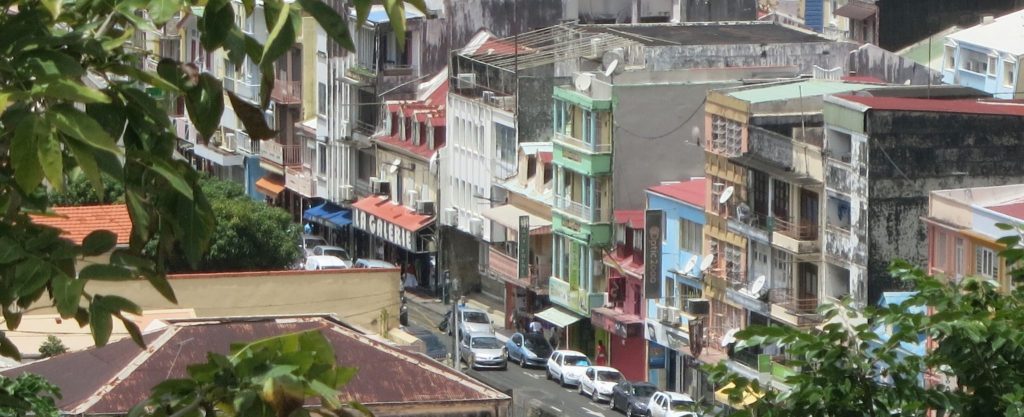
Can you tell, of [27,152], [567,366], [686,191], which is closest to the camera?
[27,152]

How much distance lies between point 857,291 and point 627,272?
1404cm

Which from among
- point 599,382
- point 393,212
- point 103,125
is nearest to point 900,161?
point 599,382

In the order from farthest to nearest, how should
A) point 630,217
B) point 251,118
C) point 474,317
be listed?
point 474,317 < point 630,217 < point 251,118

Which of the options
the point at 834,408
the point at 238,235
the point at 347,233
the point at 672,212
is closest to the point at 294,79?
the point at 347,233

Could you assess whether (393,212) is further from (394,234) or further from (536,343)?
(536,343)

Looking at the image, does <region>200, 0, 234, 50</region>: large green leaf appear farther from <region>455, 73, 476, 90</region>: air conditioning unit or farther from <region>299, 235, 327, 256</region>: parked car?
<region>299, 235, 327, 256</region>: parked car

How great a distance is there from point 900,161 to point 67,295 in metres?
51.7

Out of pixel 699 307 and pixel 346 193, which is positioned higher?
pixel 699 307

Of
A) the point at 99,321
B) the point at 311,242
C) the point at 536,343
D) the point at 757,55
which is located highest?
the point at 99,321

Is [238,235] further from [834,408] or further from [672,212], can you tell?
[834,408]

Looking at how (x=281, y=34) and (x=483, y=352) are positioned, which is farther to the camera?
(x=483, y=352)

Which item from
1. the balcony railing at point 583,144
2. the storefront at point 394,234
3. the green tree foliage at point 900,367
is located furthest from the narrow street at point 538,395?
the green tree foliage at point 900,367

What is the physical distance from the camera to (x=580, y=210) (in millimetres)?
74312

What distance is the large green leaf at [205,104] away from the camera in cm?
822
